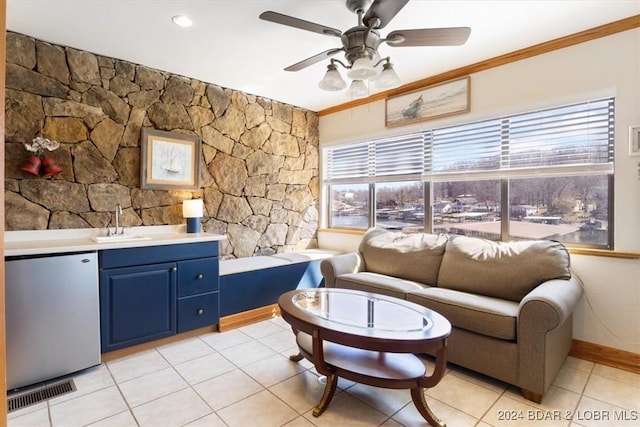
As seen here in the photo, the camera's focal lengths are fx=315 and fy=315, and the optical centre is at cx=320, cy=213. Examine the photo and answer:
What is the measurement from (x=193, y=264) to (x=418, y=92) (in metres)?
2.93

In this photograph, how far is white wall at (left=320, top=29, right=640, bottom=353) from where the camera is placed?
7.50 feet

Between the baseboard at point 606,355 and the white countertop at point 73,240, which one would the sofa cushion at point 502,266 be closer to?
the baseboard at point 606,355

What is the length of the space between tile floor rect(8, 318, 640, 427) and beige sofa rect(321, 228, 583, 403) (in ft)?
0.52

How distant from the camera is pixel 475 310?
7.07 feet

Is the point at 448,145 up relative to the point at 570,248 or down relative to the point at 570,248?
up

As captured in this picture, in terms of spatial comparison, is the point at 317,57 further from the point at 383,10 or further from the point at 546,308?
the point at 546,308

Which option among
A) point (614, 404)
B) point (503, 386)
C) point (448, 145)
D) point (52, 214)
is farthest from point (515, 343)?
point (52, 214)

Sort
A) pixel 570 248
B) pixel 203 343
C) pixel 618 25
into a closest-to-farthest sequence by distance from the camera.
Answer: pixel 618 25
pixel 570 248
pixel 203 343

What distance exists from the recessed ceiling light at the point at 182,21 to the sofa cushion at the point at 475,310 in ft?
8.80

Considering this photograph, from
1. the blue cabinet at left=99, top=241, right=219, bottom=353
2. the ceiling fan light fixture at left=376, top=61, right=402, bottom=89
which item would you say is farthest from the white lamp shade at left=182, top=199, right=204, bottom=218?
the ceiling fan light fixture at left=376, top=61, right=402, bottom=89

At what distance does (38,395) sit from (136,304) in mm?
748

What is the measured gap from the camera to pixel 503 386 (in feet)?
6.91

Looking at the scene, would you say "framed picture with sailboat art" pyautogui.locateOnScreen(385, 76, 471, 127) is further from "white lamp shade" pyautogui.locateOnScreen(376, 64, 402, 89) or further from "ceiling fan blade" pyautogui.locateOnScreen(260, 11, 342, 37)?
"ceiling fan blade" pyautogui.locateOnScreen(260, 11, 342, 37)

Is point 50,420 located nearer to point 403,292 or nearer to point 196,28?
point 403,292
